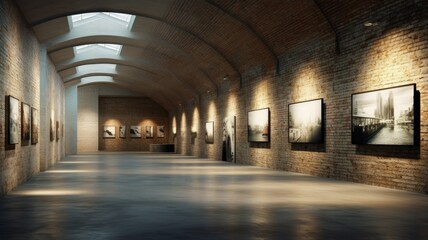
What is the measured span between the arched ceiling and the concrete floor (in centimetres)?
545

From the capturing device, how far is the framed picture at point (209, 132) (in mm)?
34562

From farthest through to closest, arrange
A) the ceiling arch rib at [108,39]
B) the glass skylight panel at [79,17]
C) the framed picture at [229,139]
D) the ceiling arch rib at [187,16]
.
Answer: the framed picture at [229,139], the glass skylight panel at [79,17], the ceiling arch rib at [108,39], the ceiling arch rib at [187,16]

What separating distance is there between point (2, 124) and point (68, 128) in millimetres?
32057

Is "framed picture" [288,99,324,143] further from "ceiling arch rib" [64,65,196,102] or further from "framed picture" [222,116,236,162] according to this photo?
"ceiling arch rib" [64,65,196,102]

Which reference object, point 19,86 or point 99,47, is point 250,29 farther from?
point 99,47

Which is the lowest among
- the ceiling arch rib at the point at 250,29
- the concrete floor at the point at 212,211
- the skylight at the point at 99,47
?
the concrete floor at the point at 212,211

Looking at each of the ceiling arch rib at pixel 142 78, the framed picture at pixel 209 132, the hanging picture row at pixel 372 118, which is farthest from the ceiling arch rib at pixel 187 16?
the ceiling arch rib at pixel 142 78

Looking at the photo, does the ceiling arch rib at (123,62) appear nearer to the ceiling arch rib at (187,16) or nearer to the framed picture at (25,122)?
the ceiling arch rib at (187,16)

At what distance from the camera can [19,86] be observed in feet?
51.9

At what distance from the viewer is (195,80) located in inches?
1383

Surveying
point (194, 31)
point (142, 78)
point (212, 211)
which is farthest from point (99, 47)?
point (212, 211)

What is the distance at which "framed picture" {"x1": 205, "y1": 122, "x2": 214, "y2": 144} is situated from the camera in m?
34.6

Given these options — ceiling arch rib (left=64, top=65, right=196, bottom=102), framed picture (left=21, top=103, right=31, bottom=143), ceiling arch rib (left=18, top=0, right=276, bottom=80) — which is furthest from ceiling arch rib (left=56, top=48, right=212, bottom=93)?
framed picture (left=21, top=103, right=31, bottom=143)

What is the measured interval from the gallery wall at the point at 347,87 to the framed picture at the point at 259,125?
0.82ft
